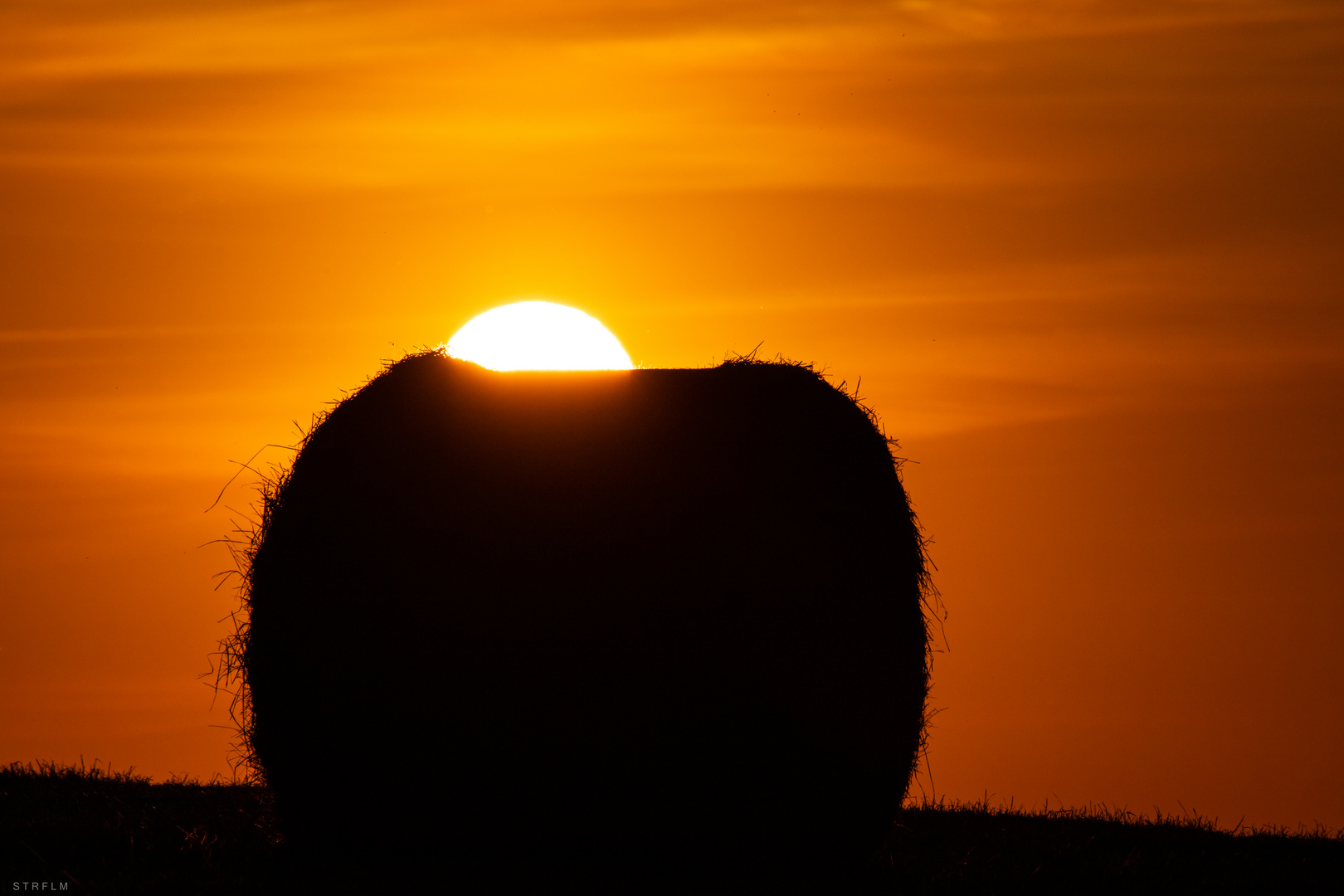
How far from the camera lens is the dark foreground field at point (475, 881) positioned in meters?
9.14

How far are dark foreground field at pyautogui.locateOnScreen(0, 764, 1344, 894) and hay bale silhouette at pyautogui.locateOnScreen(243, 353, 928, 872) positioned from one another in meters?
0.28

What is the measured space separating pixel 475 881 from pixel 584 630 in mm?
1674

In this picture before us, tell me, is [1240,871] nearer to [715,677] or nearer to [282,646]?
[715,677]

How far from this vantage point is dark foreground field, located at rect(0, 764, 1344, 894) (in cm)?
914

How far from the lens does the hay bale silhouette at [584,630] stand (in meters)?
8.97

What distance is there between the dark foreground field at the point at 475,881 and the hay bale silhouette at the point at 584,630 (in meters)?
0.28

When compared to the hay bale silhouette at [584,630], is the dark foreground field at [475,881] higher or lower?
lower

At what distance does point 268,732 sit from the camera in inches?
395

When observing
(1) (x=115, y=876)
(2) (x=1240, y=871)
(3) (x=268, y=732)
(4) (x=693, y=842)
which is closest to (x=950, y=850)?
(2) (x=1240, y=871)

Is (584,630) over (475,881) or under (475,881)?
over

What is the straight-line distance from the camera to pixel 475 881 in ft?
29.8

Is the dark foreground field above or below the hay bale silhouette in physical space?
below

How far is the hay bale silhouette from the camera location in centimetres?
897

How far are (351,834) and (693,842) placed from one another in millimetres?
2255
